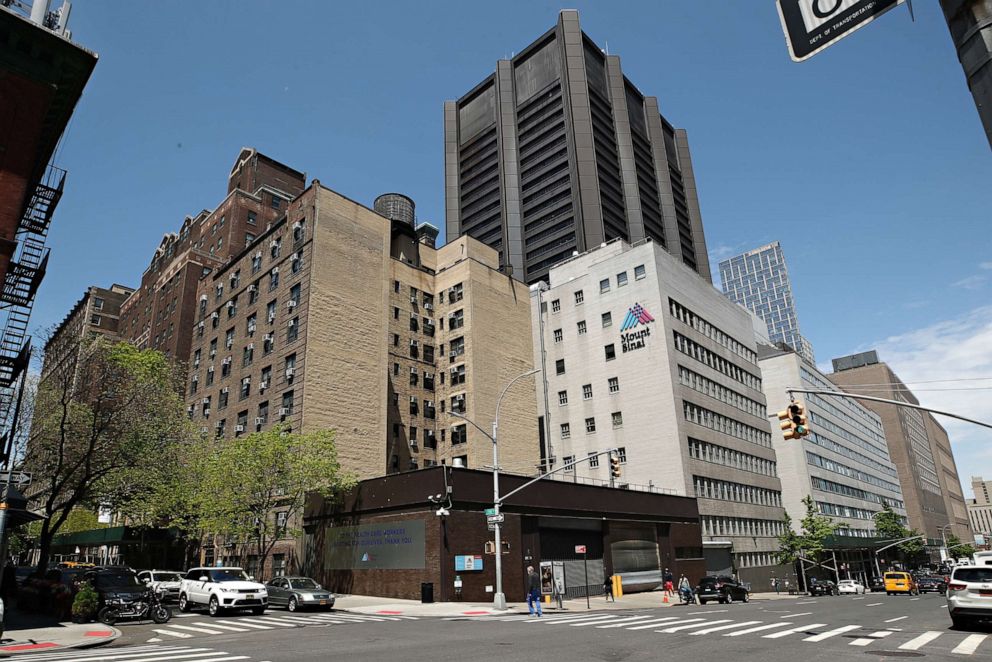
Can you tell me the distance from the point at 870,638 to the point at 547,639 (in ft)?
29.4

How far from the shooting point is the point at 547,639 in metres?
17.0

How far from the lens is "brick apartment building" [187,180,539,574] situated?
2016 inches

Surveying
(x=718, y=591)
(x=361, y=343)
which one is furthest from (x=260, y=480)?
(x=718, y=591)

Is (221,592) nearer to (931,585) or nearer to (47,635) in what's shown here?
(47,635)

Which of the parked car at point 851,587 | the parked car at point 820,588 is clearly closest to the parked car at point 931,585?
the parked car at point 851,587

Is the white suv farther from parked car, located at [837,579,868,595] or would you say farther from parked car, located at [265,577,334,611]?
parked car, located at [837,579,868,595]

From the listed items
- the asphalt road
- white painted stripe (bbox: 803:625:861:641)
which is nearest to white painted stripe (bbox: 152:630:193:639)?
the asphalt road

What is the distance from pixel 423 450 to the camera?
6028cm

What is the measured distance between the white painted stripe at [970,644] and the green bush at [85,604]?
1035 inches

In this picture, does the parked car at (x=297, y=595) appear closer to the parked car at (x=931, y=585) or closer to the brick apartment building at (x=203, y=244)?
the brick apartment building at (x=203, y=244)

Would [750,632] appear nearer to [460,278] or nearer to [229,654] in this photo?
[229,654]

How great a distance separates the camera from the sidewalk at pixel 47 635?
52.5 ft

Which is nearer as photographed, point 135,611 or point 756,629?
point 756,629

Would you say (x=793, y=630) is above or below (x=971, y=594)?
below
